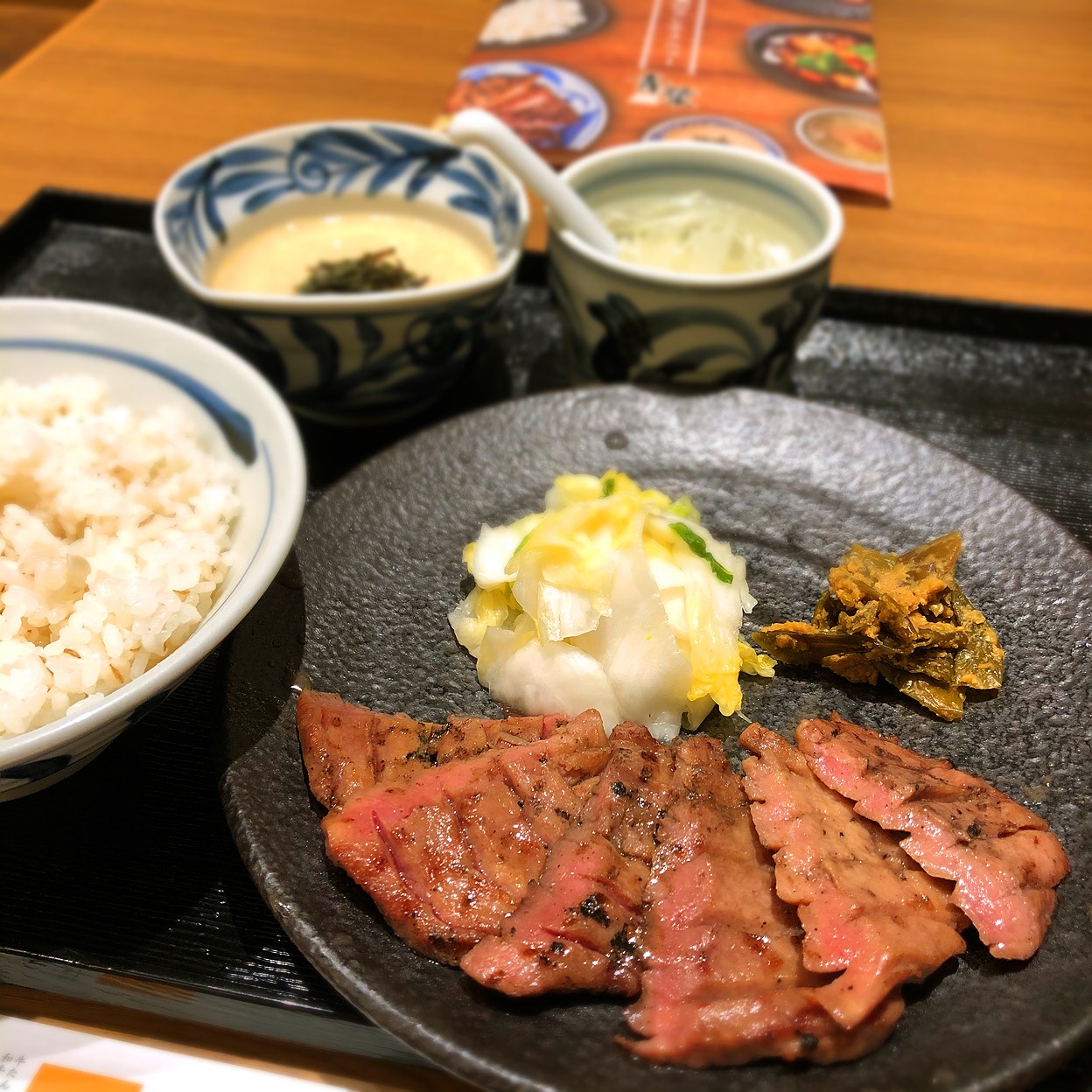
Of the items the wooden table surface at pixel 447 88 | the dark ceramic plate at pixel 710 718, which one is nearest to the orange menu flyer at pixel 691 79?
the wooden table surface at pixel 447 88

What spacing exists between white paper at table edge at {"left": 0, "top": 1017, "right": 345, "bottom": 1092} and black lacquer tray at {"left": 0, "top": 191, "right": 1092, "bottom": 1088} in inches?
2.5

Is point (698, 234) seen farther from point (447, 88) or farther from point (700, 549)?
point (447, 88)

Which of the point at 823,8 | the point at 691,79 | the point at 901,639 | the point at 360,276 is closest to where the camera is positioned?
the point at 901,639

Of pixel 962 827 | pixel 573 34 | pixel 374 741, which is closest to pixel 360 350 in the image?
pixel 374 741

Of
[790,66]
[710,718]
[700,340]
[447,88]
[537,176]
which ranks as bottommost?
[710,718]

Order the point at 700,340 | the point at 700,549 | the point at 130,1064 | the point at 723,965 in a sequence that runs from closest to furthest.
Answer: the point at 723,965 → the point at 130,1064 → the point at 700,549 → the point at 700,340

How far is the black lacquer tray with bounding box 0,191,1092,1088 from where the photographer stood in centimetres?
147

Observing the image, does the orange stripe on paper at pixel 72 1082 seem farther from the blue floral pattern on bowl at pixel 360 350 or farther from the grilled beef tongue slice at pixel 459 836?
the blue floral pattern on bowl at pixel 360 350

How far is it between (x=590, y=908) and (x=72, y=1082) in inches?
34.0

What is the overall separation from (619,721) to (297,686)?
641 millimetres

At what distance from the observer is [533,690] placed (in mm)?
1811

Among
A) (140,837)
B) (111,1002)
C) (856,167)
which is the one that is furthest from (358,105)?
(111,1002)

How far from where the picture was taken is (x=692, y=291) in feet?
7.54

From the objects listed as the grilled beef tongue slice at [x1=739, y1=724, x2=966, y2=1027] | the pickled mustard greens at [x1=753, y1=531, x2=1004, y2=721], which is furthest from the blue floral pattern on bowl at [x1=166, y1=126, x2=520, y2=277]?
the grilled beef tongue slice at [x1=739, y1=724, x2=966, y2=1027]
